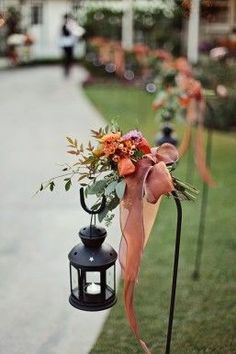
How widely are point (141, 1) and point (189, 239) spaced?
18.8 metres

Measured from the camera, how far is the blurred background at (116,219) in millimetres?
5500

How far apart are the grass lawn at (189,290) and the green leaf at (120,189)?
0.56 meters

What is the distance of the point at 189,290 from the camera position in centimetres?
625

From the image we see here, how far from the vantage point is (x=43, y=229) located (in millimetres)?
8008

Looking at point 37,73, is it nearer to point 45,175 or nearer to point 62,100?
point 62,100

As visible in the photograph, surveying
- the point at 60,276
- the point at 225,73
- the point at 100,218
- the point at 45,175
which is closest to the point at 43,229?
the point at 60,276

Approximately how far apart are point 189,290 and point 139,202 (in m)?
2.72

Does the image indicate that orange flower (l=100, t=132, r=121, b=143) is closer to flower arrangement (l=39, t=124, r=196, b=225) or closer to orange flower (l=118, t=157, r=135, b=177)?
flower arrangement (l=39, t=124, r=196, b=225)

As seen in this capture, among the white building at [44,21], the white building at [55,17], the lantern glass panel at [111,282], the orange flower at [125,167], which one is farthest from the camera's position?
the white building at [44,21]

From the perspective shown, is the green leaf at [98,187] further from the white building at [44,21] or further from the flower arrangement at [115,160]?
the white building at [44,21]

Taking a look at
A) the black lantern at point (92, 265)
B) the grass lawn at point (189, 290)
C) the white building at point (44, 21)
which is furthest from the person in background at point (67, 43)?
the black lantern at point (92, 265)

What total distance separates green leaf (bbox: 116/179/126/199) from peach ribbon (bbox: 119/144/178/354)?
1.1 inches

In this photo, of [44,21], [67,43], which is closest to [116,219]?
[67,43]

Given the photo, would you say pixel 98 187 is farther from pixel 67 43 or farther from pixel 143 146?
pixel 67 43
